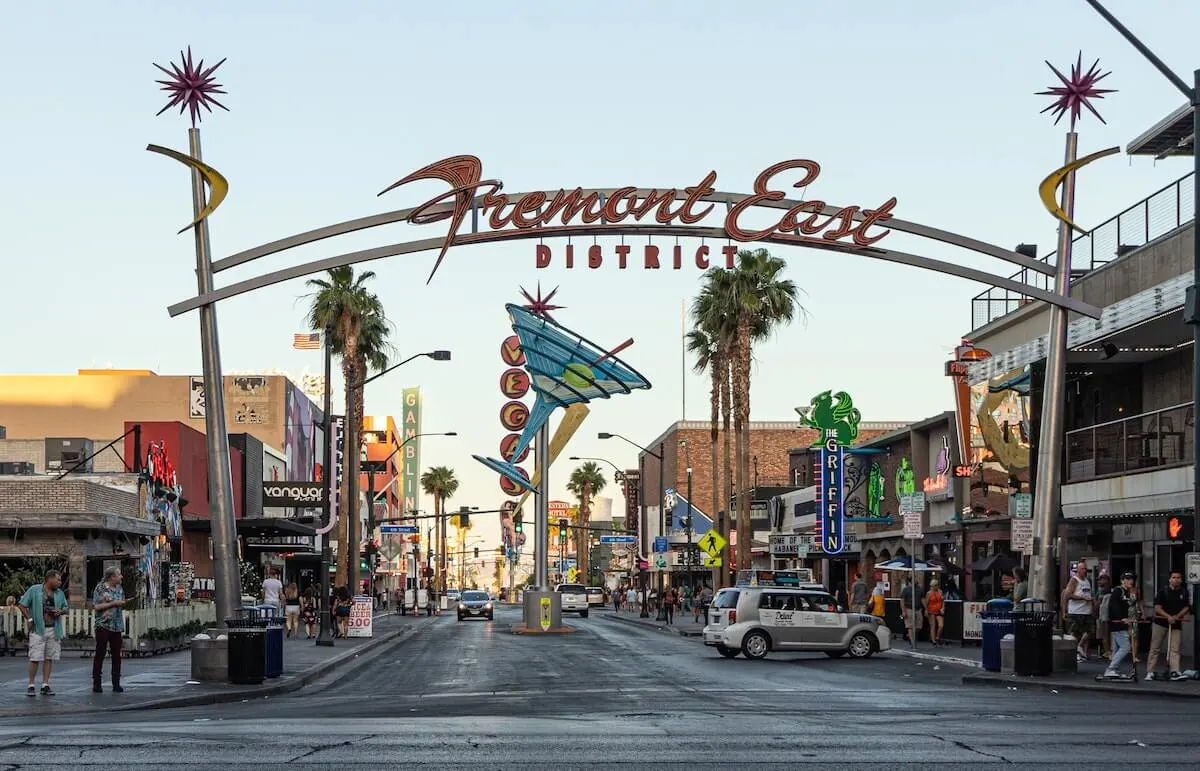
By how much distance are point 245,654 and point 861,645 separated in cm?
1625

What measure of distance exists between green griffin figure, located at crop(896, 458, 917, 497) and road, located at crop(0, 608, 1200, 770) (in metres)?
27.2

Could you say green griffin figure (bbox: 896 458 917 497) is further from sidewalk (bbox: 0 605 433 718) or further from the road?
the road

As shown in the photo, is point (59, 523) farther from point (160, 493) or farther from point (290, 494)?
point (290, 494)

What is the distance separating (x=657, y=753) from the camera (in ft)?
46.0

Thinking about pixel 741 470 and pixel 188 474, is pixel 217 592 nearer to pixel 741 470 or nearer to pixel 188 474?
pixel 741 470

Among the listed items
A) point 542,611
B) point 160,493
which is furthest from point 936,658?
point 160,493

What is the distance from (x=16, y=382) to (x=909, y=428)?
53.5m

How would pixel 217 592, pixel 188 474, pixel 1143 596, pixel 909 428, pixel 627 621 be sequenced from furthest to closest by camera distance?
pixel 627 621
pixel 188 474
pixel 909 428
pixel 1143 596
pixel 217 592

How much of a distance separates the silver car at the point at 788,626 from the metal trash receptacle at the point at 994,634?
806cm

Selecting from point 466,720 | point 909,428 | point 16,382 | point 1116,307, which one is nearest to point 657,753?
point 466,720

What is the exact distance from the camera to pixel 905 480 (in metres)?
55.8

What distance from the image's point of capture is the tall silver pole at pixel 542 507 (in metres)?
55.7

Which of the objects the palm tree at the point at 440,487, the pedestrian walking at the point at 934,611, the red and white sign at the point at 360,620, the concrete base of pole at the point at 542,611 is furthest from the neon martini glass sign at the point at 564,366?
the palm tree at the point at 440,487

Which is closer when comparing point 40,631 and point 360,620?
point 40,631
